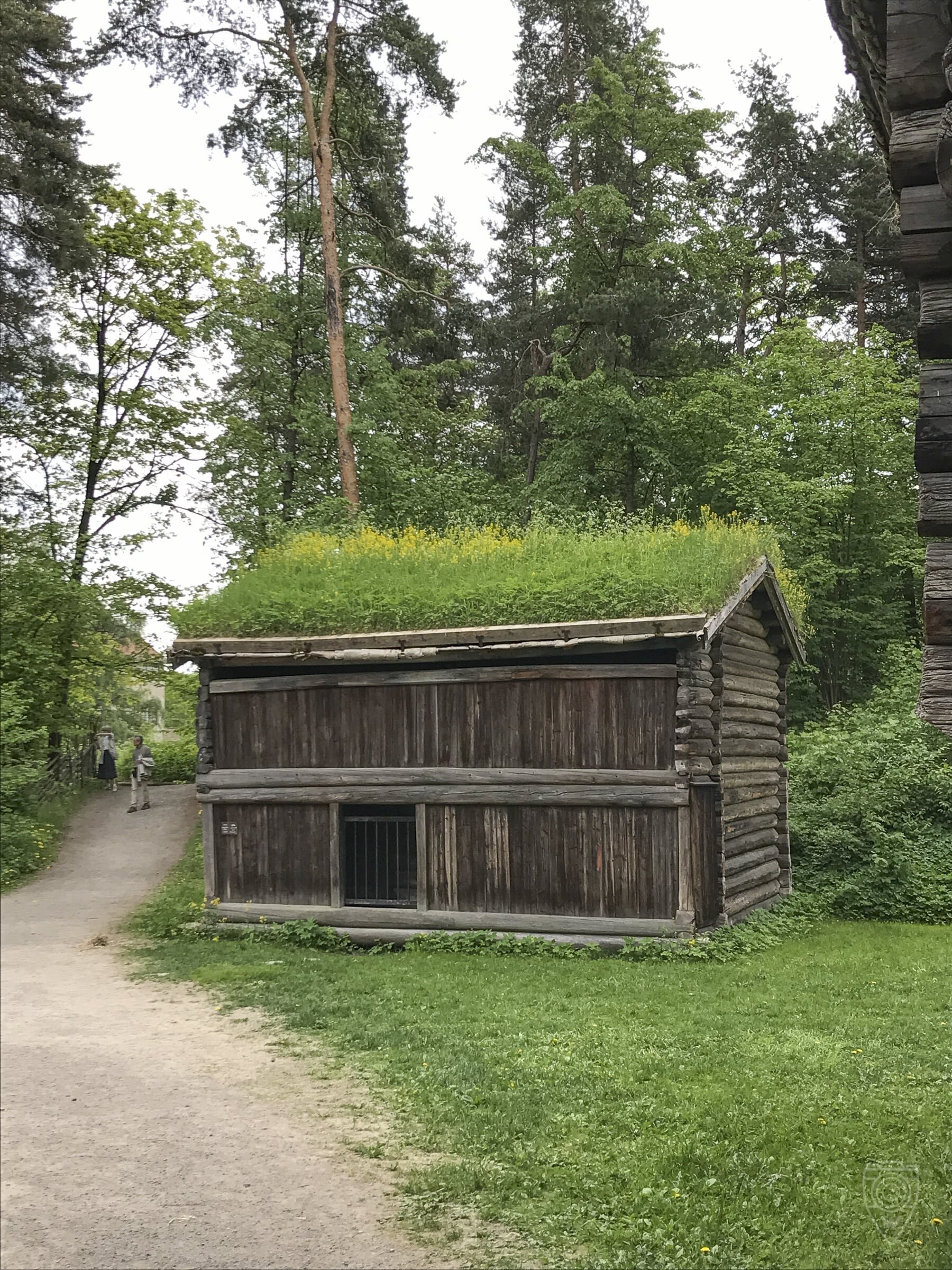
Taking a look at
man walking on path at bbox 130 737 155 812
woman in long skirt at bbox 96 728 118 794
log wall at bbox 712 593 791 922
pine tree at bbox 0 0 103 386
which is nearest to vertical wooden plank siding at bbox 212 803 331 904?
man walking on path at bbox 130 737 155 812

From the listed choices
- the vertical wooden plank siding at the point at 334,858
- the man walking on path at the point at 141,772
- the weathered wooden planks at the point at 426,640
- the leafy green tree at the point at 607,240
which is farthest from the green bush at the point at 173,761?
the leafy green tree at the point at 607,240

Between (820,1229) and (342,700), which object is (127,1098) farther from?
(342,700)

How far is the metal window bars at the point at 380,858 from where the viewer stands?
13500 millimetres

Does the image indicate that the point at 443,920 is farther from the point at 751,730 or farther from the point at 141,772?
the point at 141,772

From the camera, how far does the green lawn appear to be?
502 cm

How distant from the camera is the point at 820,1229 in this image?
196 inches

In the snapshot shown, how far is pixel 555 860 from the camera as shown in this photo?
489 inches

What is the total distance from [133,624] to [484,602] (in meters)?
4.53

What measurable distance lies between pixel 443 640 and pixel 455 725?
3.65ft

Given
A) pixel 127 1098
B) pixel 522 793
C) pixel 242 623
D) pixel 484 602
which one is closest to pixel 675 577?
pixel 484 602

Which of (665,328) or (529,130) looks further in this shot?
(529,130)

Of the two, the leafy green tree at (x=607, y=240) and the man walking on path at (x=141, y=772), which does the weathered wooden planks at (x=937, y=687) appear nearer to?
the man walking on path at (x=141, y=772)

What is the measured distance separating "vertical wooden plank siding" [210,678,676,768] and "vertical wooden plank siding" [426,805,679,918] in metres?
0.63

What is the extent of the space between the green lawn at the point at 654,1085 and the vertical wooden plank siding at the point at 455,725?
242 centimetres
